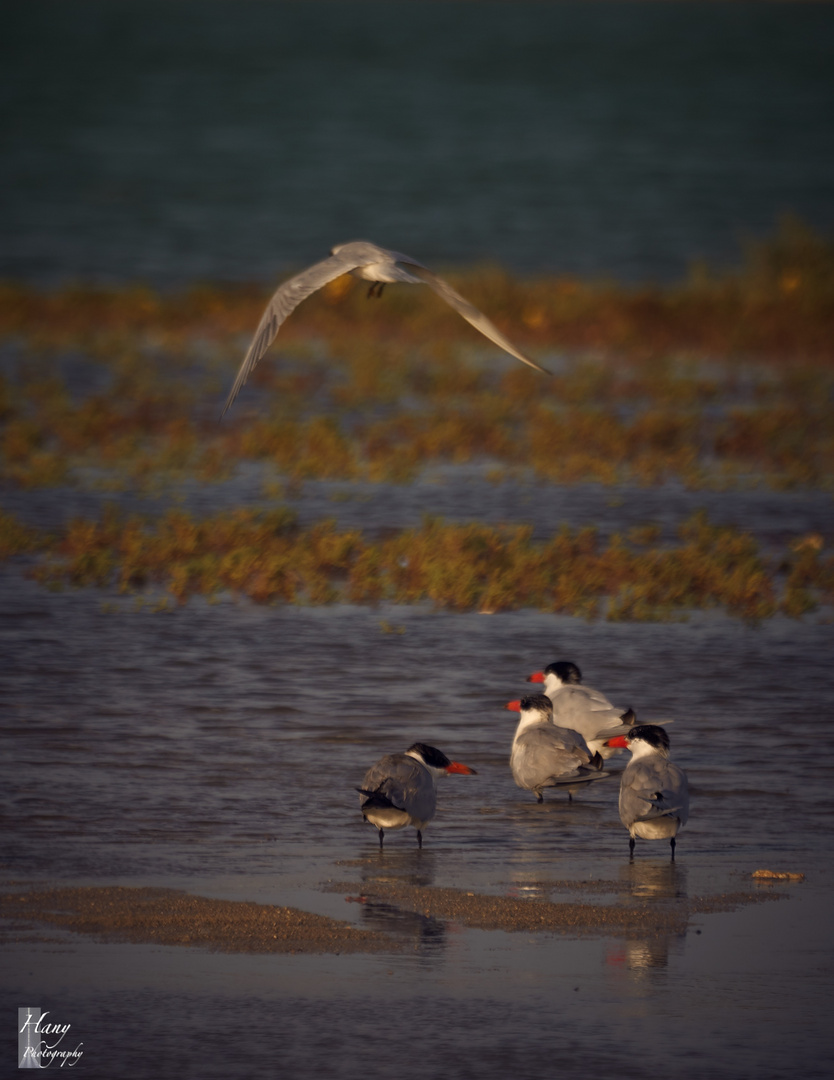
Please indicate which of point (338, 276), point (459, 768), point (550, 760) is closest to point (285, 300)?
point (338, 276)

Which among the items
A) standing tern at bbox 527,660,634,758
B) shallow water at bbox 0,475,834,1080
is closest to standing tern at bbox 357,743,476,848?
shallow water at bbox 0,475,834,1080

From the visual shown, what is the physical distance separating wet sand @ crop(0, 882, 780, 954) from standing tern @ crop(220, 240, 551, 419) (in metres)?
2.14

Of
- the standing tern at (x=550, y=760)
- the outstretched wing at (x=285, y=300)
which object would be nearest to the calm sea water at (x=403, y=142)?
the outstretched wing at (x=285, y=300)

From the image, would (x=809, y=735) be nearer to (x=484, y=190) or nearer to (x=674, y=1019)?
(x=674, y=1019)

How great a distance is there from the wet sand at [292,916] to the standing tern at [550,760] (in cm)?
113

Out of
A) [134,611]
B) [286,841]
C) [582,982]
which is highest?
[582,982]

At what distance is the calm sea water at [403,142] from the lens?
3894 centimetres

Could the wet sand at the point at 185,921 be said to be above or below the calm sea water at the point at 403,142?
above

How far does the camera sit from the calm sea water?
38938 mm

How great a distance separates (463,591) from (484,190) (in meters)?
43.3

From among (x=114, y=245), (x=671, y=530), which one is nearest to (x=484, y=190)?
(x=114, y=245)

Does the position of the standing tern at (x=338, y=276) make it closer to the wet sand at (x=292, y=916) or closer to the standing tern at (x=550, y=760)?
the standing tern at (x=550, y=760)

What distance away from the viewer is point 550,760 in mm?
6797

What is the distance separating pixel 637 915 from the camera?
5.55m
